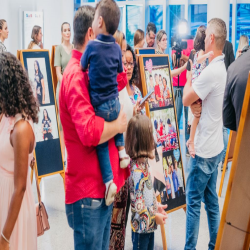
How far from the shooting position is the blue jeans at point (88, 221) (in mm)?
1984

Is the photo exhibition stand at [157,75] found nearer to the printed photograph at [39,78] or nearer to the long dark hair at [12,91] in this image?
the long dark hair at [12,91]

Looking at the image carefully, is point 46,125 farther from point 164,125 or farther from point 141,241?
point 141,241

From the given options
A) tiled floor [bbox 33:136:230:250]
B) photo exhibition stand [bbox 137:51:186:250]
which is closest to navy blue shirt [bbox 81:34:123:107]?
photo exhibition stand [bbox 137:51:186:250]

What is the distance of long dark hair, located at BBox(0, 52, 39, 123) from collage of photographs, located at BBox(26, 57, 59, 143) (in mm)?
2577

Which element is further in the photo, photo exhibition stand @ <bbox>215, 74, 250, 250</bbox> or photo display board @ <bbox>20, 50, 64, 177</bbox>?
photo display board @ <bbox>20, 50, 64, 177</bbox>

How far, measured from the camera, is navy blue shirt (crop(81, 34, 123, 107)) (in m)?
1.90

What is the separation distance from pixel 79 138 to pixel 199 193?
1.59 metres

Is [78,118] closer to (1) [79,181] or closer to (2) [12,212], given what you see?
(1) [79,181]

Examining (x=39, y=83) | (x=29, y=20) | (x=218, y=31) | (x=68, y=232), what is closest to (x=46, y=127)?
(x=39, y=83)

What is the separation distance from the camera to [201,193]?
10.6ft

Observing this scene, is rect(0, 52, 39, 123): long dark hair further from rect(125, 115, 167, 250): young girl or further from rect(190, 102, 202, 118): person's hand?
rect(190, 102, 202, 118): person's hand

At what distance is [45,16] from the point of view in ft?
37.1

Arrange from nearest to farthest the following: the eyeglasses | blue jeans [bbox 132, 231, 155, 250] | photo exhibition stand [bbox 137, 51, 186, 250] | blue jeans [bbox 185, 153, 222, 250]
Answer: blue jeans [bbox 132, 231, 155, 250]
blue jeans [bbox 185, 153, 222, 250]
the eyeglasses
photo exhibition stand [bbox 137, 51, 186, 250]

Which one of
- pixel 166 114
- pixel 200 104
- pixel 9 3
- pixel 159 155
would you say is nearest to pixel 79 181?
pixel 200 104
